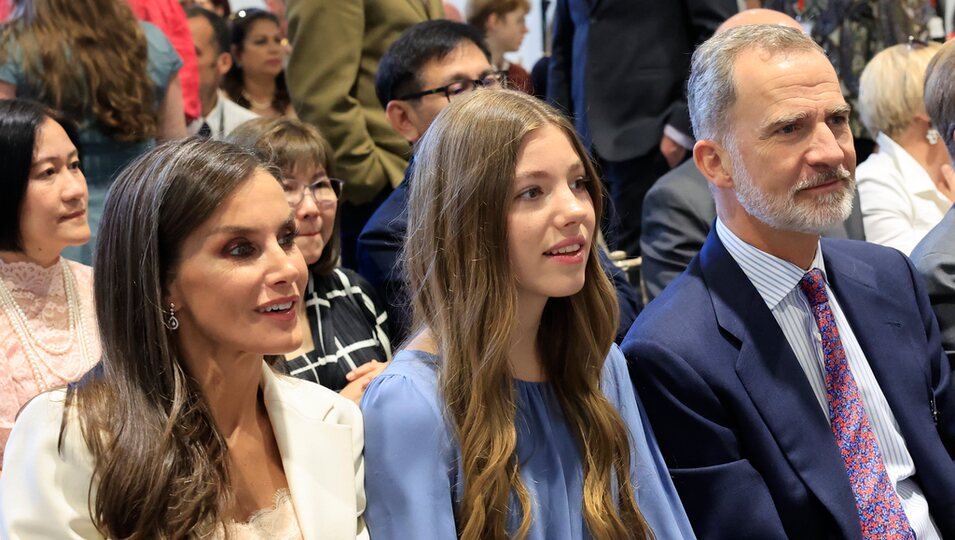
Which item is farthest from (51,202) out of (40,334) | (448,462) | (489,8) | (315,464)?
(489,8)

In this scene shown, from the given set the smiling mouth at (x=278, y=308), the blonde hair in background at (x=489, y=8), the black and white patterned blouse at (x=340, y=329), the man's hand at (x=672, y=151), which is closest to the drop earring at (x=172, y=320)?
the smiling mouth at (x=278, y=308)

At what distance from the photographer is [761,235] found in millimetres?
2637

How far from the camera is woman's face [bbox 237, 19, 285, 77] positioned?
5887 millimetres

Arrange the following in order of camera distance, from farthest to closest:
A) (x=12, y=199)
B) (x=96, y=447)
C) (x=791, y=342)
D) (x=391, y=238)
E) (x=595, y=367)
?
1. (x=391, y=238)
2. (x=12, y=199)
3. (x=791, y=342)
4. (x=595, y=367)
5. (x=96, y=447)

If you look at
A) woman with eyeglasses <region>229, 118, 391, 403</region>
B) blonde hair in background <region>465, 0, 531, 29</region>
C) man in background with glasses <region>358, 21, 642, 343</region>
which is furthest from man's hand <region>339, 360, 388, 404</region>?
blonde hair in background <region>465, 0, 531, 29</region>

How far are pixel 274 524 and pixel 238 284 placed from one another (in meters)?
0.41

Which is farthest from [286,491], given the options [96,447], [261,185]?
[261,185]

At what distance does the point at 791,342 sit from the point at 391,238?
3.84ft

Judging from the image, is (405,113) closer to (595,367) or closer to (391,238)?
(391,238)

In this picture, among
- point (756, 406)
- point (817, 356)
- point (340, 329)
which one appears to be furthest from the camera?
point (340, 329)

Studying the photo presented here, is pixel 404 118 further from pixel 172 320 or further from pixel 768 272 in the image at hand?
pixel 172 320

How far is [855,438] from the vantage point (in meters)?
2.49

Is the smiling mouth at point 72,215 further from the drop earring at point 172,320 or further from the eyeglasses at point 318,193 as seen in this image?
the drop earring at point 172,320

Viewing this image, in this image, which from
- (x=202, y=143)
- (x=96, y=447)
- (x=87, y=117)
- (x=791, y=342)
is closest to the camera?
(x=96, y=447)
